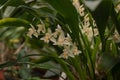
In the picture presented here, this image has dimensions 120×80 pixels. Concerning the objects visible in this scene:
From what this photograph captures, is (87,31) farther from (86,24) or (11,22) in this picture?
(11,22)

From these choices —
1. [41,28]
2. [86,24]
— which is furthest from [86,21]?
[41,28]

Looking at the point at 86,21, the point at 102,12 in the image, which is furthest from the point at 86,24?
the point at 102,12

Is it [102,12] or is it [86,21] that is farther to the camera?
[86,21]

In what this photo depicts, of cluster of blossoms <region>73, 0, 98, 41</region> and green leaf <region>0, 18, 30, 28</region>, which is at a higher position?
green leaf <region>0, 18, 30, 28</region>

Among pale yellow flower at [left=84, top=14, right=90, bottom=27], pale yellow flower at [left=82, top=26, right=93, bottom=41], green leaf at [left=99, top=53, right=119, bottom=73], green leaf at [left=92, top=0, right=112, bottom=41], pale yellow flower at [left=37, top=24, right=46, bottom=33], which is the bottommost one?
green leaf at [left=99, top=53, right=119, bottom=73]

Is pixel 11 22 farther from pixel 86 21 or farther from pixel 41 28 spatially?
pixel 86 21

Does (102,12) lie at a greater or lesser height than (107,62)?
greater

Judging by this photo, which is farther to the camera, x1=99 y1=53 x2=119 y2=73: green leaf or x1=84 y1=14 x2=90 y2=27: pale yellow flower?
x1=84 y1=14 x2=90 y2=27: pale yellow flower

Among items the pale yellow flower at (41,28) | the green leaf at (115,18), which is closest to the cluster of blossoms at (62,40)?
the pale yellow flower at (41,28)

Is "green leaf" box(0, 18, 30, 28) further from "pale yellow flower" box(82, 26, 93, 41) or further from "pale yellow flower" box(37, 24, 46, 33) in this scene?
"pale yellow flower" box(82, 26, 93, 41)

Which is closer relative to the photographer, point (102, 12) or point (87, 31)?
point (102, 12)

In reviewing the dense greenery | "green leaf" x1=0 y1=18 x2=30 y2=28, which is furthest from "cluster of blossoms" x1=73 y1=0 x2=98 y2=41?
"green leaf" x1=0 y1=18 x2=30 y2=28

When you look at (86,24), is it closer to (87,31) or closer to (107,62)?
(87,31)
